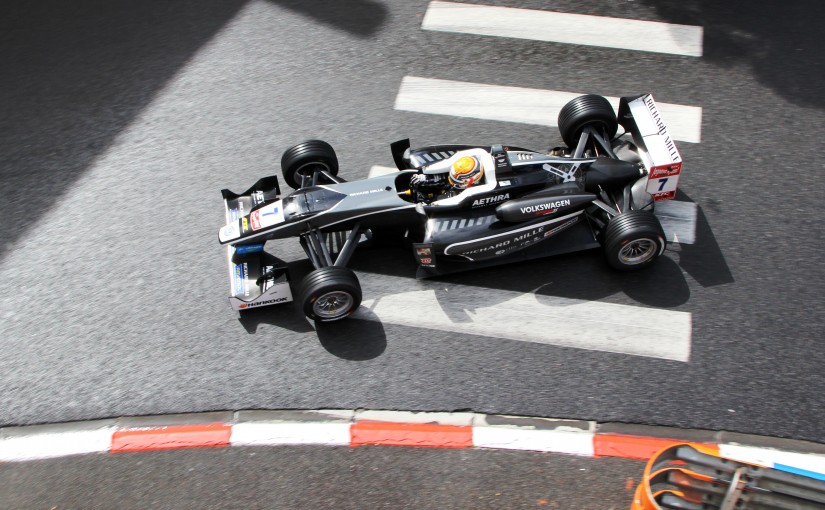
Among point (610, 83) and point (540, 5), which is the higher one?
point (540, 5)

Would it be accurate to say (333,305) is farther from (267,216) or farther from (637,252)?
(637,252)

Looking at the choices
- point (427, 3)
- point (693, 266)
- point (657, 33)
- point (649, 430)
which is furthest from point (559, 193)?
point (427, 3)

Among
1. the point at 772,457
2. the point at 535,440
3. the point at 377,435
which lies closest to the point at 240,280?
the point at 377,435

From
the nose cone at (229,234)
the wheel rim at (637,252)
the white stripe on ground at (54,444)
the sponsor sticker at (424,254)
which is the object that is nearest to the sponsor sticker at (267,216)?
the nose cone at (229,234)

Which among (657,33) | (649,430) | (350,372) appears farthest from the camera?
(657,33)

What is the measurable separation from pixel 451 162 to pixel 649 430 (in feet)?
9.99

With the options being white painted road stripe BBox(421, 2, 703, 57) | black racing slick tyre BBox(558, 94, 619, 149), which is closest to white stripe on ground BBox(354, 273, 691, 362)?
black racing slick tyre BBox(558, 94, 619, 149)

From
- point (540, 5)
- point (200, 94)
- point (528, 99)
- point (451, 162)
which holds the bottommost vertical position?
point (451, 162)

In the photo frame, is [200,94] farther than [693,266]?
Yes

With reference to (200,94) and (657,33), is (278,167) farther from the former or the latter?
(657,33)

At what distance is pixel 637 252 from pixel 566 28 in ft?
13.9

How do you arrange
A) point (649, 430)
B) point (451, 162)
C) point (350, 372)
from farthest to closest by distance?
point (451, 162), point (350, 372), point (649, 430)

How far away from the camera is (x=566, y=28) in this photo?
32.1ft

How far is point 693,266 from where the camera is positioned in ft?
23.4
